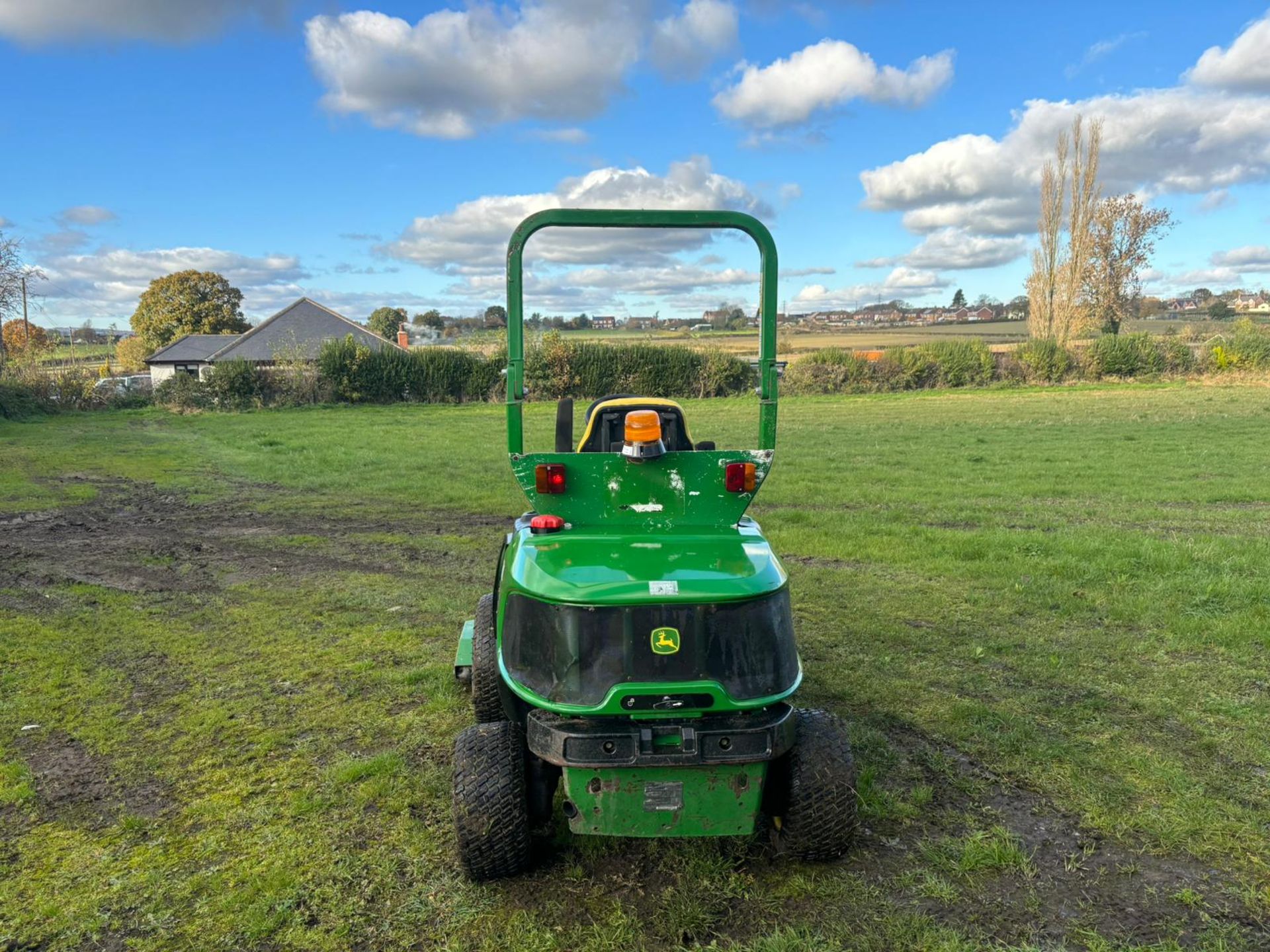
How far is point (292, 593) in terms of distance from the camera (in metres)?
8.04

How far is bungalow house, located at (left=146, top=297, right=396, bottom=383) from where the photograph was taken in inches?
1667

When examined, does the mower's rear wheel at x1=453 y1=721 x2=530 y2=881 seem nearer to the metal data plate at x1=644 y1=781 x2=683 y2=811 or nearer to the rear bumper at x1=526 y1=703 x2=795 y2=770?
the rear bumper at x1=526 y1=703 x2=795 y2=770

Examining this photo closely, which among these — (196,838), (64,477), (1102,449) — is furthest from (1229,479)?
(64,477)

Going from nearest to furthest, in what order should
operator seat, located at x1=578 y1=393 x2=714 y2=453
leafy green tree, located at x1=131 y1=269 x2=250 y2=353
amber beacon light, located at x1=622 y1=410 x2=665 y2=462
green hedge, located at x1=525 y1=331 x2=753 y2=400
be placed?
amber beacon light, located at x1=622 y1=410 x2=665 y2=462, operator seat, located at x1=578 y1=393 x2=714 y2=453, green hedge, located at x1=525 y1=331 x2=753 y2=400, leafy green tree, located at x1=131 y1=269 x2=250 y2=353

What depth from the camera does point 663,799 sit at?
10.6 feet

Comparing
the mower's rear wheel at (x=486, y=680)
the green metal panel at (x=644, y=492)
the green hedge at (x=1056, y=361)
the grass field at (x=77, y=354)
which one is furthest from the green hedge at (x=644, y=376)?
the green metal panel at (x=644, y=492)

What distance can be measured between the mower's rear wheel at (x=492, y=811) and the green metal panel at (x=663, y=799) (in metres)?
0.29

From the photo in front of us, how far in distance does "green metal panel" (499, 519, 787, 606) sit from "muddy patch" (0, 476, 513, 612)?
5603 millimetres

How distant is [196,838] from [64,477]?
1348 cm

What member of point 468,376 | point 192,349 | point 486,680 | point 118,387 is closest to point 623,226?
point 486,680

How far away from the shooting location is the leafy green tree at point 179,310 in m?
58.8

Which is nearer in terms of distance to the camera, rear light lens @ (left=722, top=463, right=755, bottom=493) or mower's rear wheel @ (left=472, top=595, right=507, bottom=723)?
rear light lens @ (left=722, top=463, right=755, bottom=493)

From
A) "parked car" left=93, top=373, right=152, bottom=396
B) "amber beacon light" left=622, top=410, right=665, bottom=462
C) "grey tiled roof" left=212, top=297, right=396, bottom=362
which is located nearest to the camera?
"amber beacon light" left=622, top=410, right=665, bottom=462

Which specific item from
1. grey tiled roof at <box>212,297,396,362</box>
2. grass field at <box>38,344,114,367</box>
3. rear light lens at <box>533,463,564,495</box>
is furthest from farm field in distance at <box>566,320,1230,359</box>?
grass field at <box>38,344,114,367</box>
